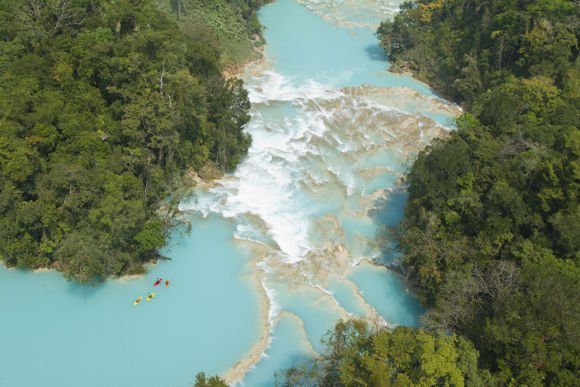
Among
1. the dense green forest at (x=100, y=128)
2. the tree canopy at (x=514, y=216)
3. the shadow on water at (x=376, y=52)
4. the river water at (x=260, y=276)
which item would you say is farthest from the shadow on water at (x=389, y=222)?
the shadow on water at (x=376, y=52)

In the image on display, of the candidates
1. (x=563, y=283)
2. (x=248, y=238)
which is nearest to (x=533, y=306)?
(x=563, y=283)

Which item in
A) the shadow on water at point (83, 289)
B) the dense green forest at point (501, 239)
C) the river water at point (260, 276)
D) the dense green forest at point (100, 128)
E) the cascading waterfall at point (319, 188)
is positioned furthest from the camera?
the cascading waterfall at point (319, 188)

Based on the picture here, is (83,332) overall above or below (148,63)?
below

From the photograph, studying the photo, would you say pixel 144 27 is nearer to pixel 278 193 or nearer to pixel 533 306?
pixel 278 193

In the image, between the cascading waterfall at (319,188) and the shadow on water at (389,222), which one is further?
the shadow on water at (389,222)

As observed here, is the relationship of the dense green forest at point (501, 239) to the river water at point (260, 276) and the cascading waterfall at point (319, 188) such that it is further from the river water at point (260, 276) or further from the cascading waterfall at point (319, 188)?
the cascading waterfall at point (319, 188)

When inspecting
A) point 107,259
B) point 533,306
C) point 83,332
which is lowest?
point 83,332

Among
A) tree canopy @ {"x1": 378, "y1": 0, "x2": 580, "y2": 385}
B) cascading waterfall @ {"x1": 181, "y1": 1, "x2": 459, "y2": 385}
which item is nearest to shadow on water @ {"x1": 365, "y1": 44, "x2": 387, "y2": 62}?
cascading waterfall @ {"x1": 181, "y1": 1, "x2": 459, "y2": 385}
